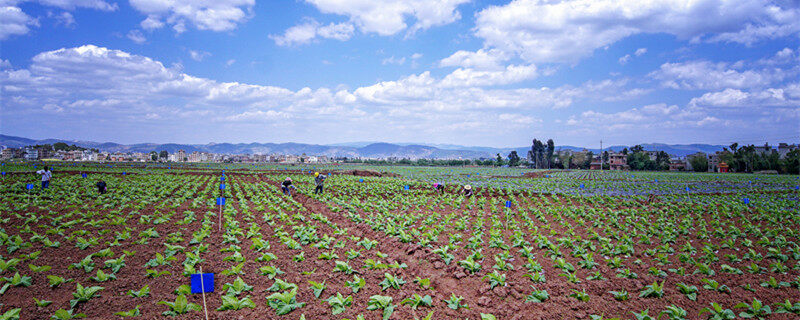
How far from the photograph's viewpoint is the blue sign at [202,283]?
16.6 ft

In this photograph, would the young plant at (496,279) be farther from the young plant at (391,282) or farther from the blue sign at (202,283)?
the blue sign at (202,283)

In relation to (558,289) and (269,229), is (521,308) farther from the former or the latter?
(269,229)

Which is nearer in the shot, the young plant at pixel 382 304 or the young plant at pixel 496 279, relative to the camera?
the young plant at pixel 382 304

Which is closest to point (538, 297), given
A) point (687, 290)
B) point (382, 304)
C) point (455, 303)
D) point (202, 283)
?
point (455, 303)

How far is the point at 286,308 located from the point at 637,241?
9.98 metres

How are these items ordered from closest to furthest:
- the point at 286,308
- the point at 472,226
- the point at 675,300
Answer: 1. the point at 286,308
2. the point at 675,300
3. the point at 472,226

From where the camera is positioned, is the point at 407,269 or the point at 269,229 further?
the point at 269,229

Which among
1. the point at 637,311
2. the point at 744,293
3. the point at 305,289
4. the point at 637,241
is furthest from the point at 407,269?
the point at 637,241

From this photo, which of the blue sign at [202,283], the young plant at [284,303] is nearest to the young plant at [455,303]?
the young plant at [284,303]

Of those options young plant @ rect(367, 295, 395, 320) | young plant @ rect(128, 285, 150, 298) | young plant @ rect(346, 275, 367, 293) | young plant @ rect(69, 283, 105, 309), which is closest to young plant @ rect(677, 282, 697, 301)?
young plant @ rect(367, 295, 395, 320)

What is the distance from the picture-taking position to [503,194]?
24281 millimetres

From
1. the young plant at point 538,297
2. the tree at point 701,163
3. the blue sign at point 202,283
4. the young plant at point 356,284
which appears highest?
the tree at point 701,163

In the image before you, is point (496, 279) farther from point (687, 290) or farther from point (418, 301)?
point (687, 290)

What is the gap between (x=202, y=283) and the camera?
5105 millimetres
